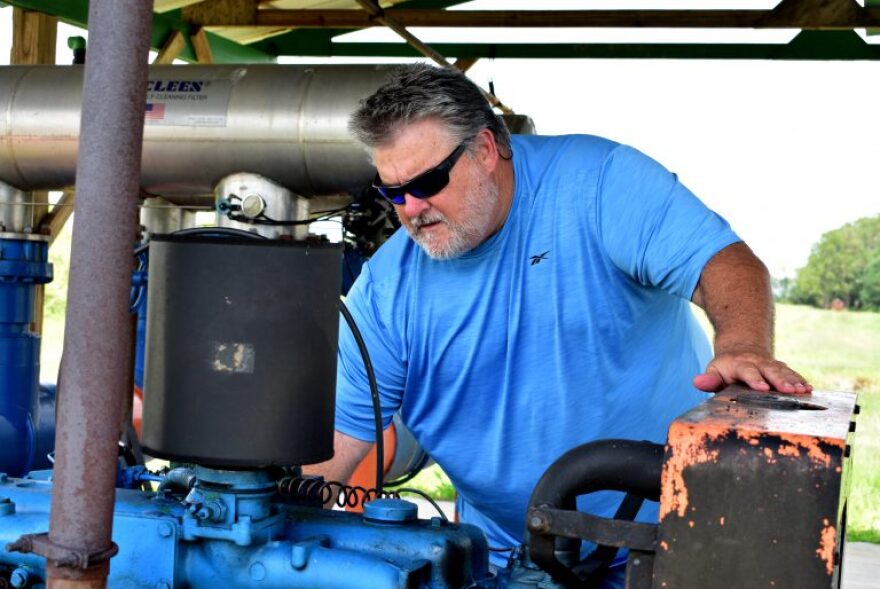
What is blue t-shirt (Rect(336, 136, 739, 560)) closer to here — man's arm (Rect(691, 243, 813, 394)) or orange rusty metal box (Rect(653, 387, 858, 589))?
man's arm (Rect(691, 243, 813, 394))

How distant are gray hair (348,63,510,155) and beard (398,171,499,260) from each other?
10 cm

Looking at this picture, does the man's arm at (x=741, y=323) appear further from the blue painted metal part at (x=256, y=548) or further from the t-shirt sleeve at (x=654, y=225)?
the blue painted metal part at (x=256, y=548)

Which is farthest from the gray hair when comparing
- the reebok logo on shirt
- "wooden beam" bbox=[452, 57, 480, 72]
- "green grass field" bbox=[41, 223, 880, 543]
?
"wooden beam" bbox=[452, 57, 480, 72]

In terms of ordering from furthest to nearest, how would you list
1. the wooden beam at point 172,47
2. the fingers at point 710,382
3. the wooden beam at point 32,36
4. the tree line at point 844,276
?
the tree line at point 844,276, the wooden beam at point 172,47, the wooden beam at point 32,36, the fingers at point 710,382

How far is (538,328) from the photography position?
1.77m

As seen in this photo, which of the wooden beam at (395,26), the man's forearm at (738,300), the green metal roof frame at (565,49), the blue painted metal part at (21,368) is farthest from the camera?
the green metal roof frame at (565,49)

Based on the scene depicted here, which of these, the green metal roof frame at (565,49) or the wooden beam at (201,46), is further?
the green metal roof frame at (565,49)

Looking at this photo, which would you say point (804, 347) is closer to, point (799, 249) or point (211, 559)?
point (799, 249)

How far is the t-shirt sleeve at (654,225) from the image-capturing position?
1.63 metres

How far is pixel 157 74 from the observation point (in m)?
3.19

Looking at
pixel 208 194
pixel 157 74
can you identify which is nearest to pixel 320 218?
pixel 208 194

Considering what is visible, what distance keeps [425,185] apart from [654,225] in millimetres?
359

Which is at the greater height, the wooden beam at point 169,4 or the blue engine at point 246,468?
the wooden beam at point 169,4

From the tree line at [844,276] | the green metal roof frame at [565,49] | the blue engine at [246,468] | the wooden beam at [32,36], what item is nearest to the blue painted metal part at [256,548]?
the blue engine at [246,468]
